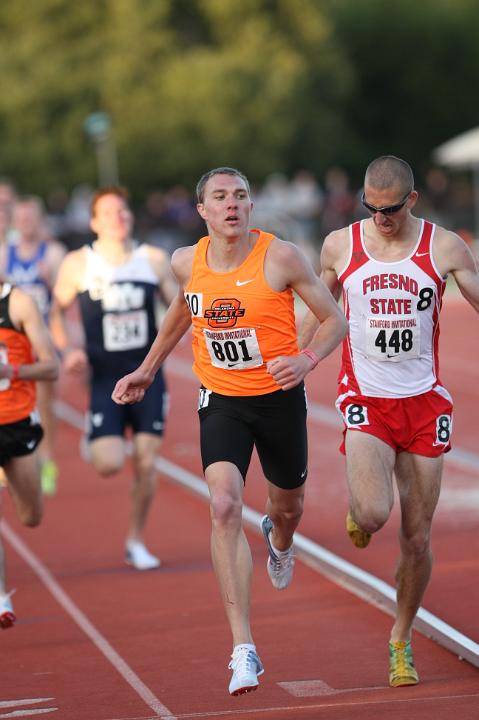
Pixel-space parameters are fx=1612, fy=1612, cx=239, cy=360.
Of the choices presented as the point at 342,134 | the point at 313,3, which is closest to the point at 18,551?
the point at 313,3

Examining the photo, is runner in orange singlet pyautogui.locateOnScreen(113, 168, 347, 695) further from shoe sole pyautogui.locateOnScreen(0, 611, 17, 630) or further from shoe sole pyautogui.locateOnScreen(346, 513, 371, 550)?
shoe sole pyautogui.locateOnScreen(0, 611, 17, 630)

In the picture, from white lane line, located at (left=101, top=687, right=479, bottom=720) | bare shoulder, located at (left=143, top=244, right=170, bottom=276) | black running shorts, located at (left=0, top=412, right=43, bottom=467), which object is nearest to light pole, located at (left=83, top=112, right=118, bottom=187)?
bare shoulder, located at (left=143, top=244, right=170, bottom=276)

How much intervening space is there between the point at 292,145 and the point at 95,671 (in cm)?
5333

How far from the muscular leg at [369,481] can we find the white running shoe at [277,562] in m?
1.07

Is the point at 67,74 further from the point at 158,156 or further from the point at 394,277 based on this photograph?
the point at 394,277

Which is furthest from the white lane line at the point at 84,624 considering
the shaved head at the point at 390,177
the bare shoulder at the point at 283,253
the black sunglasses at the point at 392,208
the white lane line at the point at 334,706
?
the shaved head at the point at 390,177

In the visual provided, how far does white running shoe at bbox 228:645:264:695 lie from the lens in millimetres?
6562

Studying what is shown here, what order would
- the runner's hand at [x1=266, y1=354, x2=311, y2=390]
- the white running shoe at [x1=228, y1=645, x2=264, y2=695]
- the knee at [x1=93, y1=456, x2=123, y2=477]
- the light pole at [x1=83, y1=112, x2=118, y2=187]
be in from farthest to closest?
1. the light pole at [x1=83, y1=112, x2=118, y2=187]
2. the knee at [x1=93, y1=456, x2=123, y2=477]
3. the runner's hand at [x1=266, y1=354, x2=311, y2=390]
4. the white running shoe at [x1=228, y1=645, x2=264, y2=695]

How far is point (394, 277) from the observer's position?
23.8 ft

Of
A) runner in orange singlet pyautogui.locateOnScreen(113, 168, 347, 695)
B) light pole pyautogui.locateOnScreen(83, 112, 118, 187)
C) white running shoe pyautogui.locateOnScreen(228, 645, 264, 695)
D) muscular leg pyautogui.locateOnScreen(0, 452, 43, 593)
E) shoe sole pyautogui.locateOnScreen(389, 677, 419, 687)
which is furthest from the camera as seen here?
light pole pyautogui.locateOnScreen(83, 112, 118, 187)

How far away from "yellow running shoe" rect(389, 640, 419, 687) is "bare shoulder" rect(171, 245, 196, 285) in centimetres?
192

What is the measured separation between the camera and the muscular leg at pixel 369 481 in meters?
7.19

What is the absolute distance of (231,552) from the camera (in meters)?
6.95

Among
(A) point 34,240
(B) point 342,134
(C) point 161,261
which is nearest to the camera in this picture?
(C) point 161,261
